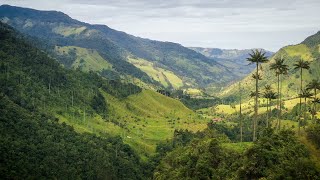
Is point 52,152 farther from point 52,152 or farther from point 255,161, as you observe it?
point 255,161

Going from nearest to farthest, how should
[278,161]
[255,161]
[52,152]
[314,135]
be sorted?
[278,161] < [255,161] < [314,135] < [52,152]

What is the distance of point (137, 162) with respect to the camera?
17938cm

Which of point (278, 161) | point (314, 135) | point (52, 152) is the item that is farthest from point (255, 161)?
point (52, 152)

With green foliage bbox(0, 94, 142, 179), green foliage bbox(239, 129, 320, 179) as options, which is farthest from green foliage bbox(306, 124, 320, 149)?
green foliage bbox(0, 94, 142, 179)

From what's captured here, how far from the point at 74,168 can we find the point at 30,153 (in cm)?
1737

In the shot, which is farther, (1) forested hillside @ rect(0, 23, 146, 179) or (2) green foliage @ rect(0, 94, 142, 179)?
(1) forested hillside @ rect(0, 23, 146, 179)

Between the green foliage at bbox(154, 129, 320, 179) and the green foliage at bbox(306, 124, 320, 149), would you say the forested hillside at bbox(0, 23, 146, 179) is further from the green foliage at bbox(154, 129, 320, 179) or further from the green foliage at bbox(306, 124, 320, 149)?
the green foliage at bbox(306, 124, 320, 149)

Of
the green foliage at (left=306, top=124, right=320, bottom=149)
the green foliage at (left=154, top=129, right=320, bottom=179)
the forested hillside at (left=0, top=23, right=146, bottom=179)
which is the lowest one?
the forested hillside at (left=0, top=23, right=146, bottom=179)

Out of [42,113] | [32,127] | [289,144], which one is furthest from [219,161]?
[42,113]

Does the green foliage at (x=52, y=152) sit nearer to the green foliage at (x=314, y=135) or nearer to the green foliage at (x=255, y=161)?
the green foliage at (x=255, y=161)

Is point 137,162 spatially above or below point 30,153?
below

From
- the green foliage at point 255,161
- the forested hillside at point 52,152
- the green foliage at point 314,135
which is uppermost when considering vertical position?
the green foliage at point 314,135

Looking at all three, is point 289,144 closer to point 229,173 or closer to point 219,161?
point 229,173

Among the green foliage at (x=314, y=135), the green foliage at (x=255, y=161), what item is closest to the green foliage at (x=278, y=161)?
the green foliage at (x=255, y=161)
